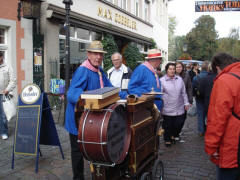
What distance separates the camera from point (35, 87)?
4477mm

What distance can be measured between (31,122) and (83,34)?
8.28 meters

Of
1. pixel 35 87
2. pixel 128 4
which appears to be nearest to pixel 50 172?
pixel 35 87

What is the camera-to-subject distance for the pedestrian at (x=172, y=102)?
591 centimetres

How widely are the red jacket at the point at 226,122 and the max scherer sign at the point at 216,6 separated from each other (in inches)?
471

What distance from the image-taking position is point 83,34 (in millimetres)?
12117

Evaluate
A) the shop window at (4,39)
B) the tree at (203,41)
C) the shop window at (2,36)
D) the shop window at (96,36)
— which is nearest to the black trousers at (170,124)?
the shop window at (4,39)

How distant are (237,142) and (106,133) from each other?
123 cm

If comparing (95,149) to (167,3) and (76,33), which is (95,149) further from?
(167,3)

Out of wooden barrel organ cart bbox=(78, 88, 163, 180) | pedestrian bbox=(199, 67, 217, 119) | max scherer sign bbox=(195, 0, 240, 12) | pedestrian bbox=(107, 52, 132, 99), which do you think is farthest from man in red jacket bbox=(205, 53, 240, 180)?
max scherer sign bbox=(195, 0, 240, 12)

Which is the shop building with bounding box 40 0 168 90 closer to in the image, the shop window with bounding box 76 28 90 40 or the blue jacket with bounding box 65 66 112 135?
the shop window with bounding box 76 28 90 40

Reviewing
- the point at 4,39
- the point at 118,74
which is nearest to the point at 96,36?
the point at 4,39

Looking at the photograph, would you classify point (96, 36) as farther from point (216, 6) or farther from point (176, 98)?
point (176, 98)

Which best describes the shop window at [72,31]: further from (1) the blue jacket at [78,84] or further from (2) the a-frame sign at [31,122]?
(1) the blue jacket at [78,84]

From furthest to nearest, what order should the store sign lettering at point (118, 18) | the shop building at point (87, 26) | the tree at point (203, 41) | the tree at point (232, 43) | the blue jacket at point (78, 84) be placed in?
the tree at point (203, 41) < the tree at point (232, 43) < the store sign lettering at point (118, 18) < the shop building at point (87, 26) < the blue jacket at point (78, 84)
